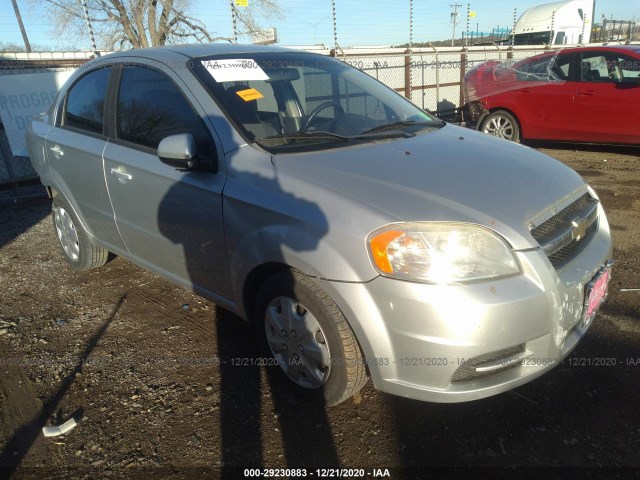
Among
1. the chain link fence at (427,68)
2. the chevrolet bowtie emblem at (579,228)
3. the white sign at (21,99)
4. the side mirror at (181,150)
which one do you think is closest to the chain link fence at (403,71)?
the chain link fence at (427,68)

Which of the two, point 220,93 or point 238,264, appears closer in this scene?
point 238,264

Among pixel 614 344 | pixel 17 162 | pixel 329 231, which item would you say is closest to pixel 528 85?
pixel 614 344

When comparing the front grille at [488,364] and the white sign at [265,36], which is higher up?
the white sign at [265,36]

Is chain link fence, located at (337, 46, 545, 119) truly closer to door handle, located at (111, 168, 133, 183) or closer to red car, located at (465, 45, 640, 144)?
red car, located at (465, 45, 640, 144)

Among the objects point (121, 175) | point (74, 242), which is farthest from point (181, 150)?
point (74, 242)

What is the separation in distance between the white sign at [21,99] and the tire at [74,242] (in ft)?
10.3

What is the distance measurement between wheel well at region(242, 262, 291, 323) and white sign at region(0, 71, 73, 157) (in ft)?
18.7

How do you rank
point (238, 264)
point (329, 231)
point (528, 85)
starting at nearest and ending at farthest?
A: point (329, 231), point (238, 264), point (528, 85)

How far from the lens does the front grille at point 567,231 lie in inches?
83.5

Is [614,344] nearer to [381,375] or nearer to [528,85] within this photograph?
[381,375]

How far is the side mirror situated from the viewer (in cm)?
248

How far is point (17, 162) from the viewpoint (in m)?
7.22

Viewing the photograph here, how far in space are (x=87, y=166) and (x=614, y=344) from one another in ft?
11.7

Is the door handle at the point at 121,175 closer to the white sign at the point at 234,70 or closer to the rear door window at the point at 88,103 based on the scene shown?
the rear door window at the point at 88,103
